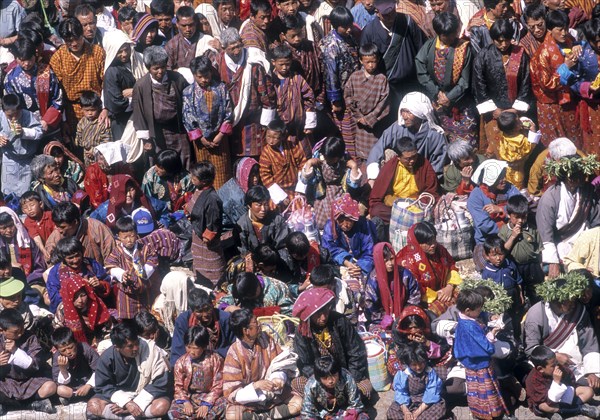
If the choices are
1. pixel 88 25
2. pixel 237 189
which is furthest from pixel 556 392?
pixel 88 25

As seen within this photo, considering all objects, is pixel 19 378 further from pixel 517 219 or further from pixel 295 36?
pixel 517 219

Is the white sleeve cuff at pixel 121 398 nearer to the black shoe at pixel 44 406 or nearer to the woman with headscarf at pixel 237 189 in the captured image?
the black shoe at pixel 44 406

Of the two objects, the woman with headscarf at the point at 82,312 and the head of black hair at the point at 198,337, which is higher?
the head of black hair at the point at 198,337

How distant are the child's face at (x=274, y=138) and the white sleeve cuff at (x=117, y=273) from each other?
1.90 m

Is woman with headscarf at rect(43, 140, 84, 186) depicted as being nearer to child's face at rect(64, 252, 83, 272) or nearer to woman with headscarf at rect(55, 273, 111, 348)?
child's face at rect(64, 252, 83, 272)

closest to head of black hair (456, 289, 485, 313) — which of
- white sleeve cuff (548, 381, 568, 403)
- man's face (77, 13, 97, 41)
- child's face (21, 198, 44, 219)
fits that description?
white sleeve cuff (548, 381, 568, 403)

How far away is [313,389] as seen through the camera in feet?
39.9

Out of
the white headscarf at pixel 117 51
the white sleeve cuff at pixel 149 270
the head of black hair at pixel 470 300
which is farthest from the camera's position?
the white headscarf at pixel 117 51

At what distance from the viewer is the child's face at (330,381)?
12.1 metres

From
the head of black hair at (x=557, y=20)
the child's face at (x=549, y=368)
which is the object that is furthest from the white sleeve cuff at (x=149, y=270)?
the head of black hair at (x=557, y=20)

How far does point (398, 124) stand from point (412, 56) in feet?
2.58

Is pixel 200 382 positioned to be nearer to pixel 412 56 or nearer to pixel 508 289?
pixel 508 289

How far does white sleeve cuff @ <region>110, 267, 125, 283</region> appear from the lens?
43.4 ft

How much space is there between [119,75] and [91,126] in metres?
0.53
